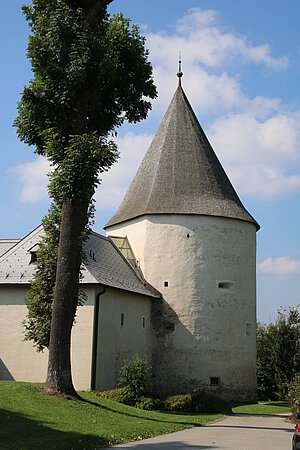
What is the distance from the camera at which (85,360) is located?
2044 cm

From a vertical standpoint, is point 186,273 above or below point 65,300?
above

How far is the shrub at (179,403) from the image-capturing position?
19797 millimetres

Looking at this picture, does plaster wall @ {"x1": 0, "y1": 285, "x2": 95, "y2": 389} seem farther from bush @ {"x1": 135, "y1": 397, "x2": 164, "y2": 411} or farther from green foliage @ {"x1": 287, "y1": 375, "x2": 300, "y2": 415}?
green foliage @ {"x1": 287, "y1": 375, "x2": 300, "y2": 415}

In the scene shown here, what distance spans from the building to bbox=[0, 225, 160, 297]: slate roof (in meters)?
0.07

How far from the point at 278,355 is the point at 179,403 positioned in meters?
13.8

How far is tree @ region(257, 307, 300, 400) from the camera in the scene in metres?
32.1

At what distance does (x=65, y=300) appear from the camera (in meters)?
15.0

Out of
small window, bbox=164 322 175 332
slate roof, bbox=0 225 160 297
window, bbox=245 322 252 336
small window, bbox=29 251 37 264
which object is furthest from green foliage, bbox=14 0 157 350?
window, bbox=245 322 252 336

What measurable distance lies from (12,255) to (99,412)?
35.3ft

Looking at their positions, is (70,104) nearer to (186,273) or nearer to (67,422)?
(67,422)

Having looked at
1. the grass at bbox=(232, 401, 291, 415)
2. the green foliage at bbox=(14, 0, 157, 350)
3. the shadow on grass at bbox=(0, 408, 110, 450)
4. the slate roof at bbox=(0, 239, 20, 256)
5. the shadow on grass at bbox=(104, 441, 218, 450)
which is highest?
the green foliage at bbox=(14, 0, 157, 350)

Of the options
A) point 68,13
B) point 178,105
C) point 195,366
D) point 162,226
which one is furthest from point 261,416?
point 178,105

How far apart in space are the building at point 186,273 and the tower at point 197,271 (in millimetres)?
47

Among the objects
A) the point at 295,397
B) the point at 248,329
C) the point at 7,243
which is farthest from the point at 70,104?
the point at 248,329
